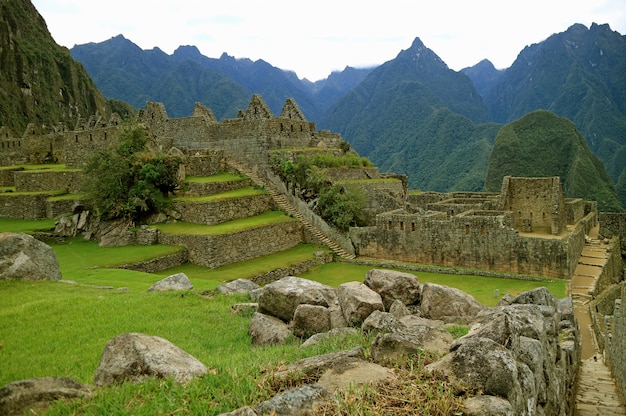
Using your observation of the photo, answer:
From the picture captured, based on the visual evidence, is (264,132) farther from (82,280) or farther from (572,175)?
(572,175)

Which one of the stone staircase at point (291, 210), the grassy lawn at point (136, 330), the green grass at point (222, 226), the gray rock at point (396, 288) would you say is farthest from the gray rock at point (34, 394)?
the stone staircase at point (291, 210)

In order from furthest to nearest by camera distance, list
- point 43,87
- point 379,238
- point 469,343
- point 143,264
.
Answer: point 43,87
point 379,238
point 143,264
point 469,343

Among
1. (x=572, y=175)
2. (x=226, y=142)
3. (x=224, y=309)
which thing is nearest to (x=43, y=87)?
(x=226, y=142)

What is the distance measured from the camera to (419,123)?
97.2 m

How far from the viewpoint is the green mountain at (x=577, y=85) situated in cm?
9893

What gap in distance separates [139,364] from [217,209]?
17675 millimetres

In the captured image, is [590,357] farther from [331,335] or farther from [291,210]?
[291,210]

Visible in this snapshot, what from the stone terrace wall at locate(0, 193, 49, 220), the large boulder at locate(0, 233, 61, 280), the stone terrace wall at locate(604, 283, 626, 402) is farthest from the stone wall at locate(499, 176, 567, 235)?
the stone terrace wall at locate(0, 193, 49, 220)

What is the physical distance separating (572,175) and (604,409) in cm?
6467

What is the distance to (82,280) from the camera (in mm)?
13938

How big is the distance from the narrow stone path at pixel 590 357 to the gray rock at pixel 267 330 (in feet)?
17.6

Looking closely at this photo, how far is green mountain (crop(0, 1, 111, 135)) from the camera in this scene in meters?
99.3

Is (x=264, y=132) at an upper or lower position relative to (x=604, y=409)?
upper

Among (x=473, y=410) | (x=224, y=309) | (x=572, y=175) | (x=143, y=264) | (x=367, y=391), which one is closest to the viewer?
(x=473, y=410)
